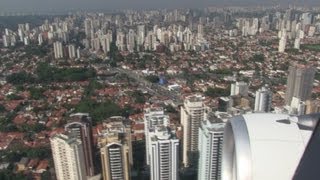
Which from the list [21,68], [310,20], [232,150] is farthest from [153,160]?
[310,20]

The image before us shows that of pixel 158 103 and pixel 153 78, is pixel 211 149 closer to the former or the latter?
pixel 158 103

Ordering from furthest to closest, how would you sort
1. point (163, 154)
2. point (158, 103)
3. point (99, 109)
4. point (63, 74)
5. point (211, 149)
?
point (63, 74) → point (158, 103) → point (99, 109) → point (163, 154) → point (211, 149)

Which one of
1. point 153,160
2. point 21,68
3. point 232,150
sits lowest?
point 21,68

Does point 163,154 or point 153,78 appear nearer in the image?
point 163,154

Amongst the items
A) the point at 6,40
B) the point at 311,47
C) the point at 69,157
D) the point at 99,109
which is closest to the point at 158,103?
the point at 99,109

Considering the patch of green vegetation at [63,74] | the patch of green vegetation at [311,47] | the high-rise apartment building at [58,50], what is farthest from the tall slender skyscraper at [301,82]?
the high-rise apartment building at [58,50]

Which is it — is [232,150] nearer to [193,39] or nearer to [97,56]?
[97,56]

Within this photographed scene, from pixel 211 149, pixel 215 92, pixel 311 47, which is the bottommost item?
pixel 215 92

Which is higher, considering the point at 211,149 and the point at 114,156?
the point at 211,149
